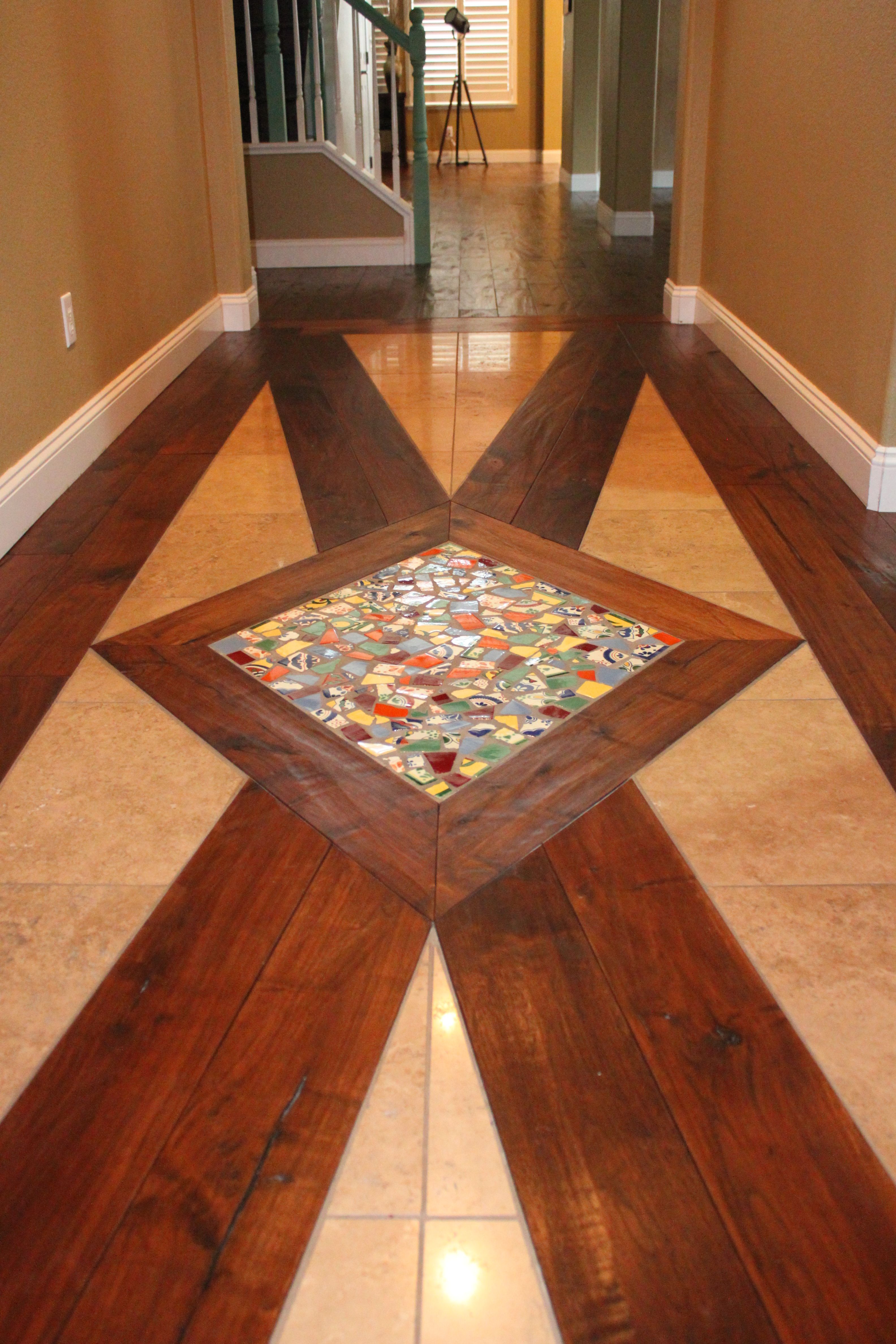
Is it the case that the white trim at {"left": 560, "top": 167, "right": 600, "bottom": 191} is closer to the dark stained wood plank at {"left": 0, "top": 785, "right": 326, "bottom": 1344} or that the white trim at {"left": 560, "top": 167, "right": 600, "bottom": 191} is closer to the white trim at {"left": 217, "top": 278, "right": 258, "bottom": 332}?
the white trim at {"left": 217, "top": 278, "right": 258, "bottom": 332}

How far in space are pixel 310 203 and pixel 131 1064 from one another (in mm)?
5244

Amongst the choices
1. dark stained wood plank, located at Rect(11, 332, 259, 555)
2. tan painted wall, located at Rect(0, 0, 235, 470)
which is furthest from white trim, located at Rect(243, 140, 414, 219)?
dark stained wood plank, located at Rect(11, 332, 259, 555)

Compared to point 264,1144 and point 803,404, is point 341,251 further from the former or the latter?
point 264,1144

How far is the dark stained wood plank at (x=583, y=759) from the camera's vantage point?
1.43 meters

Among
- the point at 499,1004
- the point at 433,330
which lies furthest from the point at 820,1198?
the point at 433,330

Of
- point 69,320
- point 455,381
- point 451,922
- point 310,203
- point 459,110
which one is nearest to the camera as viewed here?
point 451,922

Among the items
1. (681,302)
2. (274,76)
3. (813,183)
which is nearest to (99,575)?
(813,183)

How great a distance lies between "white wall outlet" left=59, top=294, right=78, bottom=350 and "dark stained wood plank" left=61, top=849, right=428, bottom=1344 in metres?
1.97

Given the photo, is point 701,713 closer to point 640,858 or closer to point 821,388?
point 640,858

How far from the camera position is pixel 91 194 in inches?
116

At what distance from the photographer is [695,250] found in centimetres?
428

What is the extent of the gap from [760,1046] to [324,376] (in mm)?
3003

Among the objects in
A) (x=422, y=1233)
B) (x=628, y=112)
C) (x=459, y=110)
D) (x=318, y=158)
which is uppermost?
(x=459, y=110)

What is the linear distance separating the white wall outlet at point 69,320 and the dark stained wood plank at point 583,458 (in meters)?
1.20
